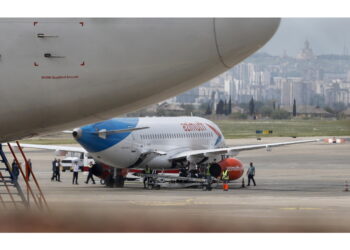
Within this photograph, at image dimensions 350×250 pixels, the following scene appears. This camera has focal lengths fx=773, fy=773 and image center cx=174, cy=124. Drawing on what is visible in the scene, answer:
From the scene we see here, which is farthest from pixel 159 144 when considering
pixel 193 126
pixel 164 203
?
pixel 164 203

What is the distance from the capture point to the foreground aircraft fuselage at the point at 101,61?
1068cm

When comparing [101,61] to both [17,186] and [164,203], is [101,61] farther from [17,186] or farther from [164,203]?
[164,203]

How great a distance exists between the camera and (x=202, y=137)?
48500mm

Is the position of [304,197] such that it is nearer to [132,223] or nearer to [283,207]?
[283,207]

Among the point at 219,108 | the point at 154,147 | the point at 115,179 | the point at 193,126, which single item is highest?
the point at 219,108

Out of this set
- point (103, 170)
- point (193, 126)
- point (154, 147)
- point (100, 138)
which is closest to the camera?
point (100, 138)

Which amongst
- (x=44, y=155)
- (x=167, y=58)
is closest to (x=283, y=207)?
(x=167, y=58)

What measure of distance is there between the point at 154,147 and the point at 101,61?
113 ft

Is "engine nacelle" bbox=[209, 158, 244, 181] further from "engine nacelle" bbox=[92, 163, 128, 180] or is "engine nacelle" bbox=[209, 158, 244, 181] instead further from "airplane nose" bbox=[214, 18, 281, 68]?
"airplane nose" bbox=[214, 18, 281, 68]

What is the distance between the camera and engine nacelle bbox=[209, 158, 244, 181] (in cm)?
4403

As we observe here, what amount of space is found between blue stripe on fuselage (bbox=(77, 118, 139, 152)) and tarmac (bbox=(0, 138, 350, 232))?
94.9 inches

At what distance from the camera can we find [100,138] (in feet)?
136

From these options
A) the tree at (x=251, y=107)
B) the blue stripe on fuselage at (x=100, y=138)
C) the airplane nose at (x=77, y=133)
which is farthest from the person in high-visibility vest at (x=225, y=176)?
the tree at (x=251, y=107)

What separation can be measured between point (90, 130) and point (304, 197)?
1188 centimetres
